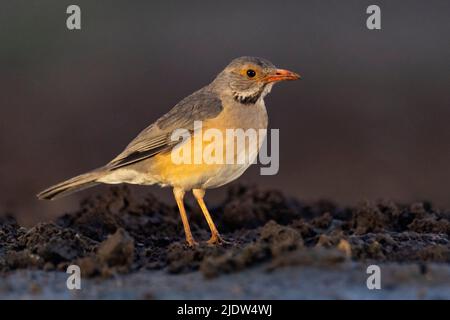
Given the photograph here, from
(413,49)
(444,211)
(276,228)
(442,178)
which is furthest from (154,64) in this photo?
(276,228)

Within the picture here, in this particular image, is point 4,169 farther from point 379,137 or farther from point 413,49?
point 413,49

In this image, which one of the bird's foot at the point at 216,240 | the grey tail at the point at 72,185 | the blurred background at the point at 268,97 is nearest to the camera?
the bird's foot at the point at 216,240

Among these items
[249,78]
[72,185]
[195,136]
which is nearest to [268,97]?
[249,78]

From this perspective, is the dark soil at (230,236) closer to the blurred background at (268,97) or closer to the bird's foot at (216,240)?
the bird's foot at (216,240)

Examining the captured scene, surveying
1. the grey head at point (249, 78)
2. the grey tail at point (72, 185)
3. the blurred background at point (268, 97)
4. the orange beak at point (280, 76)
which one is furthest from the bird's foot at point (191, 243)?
the blurred background at point (268, 97)

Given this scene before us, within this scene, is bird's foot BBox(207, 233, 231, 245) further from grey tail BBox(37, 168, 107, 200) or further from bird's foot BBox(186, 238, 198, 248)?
grey tail BBox(37, 168, 107, 200)

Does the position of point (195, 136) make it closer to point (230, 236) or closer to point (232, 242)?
point (232, 242)
